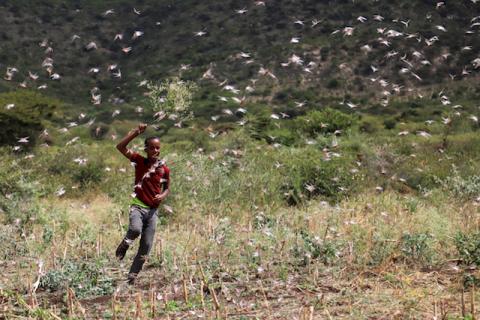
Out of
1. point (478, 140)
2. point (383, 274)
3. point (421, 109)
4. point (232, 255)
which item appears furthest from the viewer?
point (421, 109)

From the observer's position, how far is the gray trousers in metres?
7.56

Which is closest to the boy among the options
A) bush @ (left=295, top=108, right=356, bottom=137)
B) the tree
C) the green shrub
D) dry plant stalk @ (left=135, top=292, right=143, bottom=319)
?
dry plant stalk @ (left=135, top=292, right=143, bottom=319)

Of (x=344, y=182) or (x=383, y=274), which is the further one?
(x=344, y=182)

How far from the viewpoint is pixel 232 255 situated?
8.70 m

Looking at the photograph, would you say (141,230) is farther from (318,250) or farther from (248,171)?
(248,171)

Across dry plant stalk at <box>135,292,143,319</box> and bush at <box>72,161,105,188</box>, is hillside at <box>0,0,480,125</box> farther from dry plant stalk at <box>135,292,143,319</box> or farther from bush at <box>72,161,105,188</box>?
dry plant stalk at <box>135,292,143,319</box>

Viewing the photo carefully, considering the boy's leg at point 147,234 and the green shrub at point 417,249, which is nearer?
the boy's leg at point 147,234

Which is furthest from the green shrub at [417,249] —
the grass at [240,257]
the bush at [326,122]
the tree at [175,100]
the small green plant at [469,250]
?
the tree at [175,100]

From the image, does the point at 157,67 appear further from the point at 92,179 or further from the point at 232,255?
the point at 232,255

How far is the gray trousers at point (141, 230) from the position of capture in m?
7.56

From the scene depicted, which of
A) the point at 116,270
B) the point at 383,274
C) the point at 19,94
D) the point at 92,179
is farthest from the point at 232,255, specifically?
the point at 19,94

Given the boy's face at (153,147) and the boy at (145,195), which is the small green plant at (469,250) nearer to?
the boy at (145,195)

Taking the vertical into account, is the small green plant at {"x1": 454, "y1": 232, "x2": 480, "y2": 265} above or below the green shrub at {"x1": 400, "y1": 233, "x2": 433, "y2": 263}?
above

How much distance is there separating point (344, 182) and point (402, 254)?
928 cm
